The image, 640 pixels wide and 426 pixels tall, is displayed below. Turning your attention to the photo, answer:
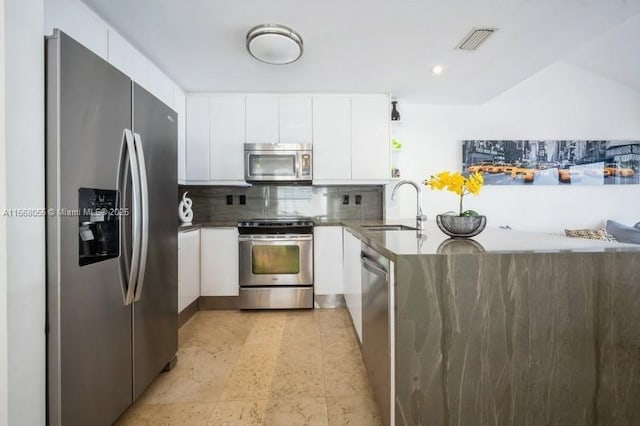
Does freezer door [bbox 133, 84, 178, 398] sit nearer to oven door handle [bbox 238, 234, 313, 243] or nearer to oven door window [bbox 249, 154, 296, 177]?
oven door handle [bbox 238, 234, 313, 243]

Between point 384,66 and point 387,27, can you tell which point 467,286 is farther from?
point 384,66

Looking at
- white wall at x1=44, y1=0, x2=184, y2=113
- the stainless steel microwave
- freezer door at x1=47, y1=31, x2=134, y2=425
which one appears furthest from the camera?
the stainless steel microwave

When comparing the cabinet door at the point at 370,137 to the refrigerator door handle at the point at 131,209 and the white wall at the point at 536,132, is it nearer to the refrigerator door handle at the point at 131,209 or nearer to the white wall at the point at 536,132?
the white wall at the point at 536,132

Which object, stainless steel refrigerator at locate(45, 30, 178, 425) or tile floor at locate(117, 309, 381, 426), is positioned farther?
tile floor at locate(117, 309, 381, 426)

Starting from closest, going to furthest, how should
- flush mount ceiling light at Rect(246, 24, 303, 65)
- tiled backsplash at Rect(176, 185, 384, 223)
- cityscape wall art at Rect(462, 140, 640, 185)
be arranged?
flush mount ceiling light at Rect(246, 24, 303, 65) < tiled backsplash at Rect(176, 185, 384, 223) < cityscape wall art at Rect(462, 140, 640, 185)

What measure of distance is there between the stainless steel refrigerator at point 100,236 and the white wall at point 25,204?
0.03m

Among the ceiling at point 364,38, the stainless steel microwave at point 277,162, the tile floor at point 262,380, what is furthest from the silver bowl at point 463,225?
the stainless steel microwave at point 277,162

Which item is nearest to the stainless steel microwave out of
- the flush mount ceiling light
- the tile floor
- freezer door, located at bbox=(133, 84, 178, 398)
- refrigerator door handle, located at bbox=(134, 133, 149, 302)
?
the flush mount ceiling light

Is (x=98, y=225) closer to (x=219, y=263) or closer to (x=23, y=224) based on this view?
(x=23, y=224)

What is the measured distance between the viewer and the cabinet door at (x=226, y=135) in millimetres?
3111

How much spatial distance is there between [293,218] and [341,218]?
0.61m

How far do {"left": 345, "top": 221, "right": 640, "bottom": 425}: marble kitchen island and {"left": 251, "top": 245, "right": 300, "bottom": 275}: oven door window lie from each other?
6.47ft

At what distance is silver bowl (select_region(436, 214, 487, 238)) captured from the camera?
138cm

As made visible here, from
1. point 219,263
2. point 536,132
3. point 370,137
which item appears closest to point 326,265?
point 219,263
